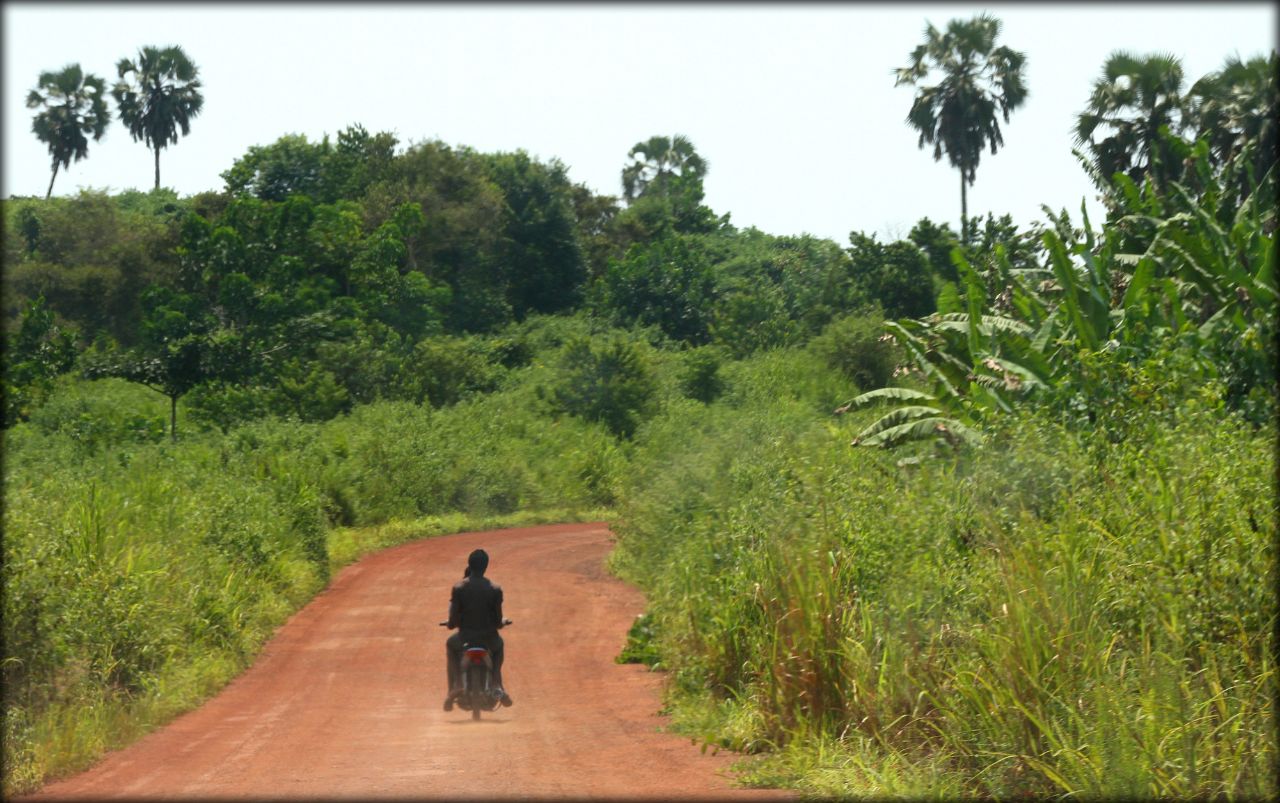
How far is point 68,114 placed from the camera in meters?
54.4

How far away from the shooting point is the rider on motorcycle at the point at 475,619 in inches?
437

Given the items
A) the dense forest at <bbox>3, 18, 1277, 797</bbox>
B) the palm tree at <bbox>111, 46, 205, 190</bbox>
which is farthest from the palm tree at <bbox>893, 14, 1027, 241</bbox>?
the palm tree at <bbox>111, 46, 205, 190</bbox>

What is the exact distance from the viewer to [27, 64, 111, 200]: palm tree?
52.9 metres

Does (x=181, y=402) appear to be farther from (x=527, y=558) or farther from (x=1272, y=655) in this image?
(x=1272, y=655)

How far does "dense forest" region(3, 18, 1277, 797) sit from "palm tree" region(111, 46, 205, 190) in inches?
551

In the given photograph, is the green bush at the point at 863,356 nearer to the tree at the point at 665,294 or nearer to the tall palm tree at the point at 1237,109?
the tall palm tree at the point at 1237,109

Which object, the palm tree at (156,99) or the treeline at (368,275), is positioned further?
the palm tree at (156,99)

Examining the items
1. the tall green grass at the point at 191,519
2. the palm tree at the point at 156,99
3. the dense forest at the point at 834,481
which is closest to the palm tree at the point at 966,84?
the dense forest at the point at 834,481

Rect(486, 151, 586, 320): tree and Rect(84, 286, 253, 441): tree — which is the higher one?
Rect(486, 151, 586, 320): tree

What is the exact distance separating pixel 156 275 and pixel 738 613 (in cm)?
3718

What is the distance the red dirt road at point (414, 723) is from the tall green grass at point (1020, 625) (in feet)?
2.85

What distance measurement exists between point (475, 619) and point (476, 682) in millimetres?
551

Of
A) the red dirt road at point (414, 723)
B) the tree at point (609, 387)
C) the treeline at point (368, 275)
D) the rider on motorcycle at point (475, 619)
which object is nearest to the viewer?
the red dirt road at point (414, 723)

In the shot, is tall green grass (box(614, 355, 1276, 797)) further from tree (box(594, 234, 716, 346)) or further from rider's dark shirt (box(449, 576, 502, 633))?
→ tree (box(594, 234, 716, 346))
